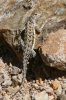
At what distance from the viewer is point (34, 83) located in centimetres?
608

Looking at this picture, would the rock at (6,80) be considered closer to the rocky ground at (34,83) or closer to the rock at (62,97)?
the rocky ground at (34,83)

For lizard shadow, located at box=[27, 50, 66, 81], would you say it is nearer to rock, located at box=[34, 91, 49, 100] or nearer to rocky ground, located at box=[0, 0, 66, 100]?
rocky ground, located at box=[0, 0, 66, 100]

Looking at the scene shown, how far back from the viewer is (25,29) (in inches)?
246

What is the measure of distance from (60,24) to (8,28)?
95 centimetres

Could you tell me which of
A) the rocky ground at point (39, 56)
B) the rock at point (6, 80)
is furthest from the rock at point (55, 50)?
the rock at point (6, 80)

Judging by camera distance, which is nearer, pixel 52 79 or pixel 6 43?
pixel 52 79

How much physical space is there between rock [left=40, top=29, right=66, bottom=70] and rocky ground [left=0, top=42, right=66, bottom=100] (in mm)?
362

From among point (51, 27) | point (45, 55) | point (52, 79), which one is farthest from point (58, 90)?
point (51, 27)

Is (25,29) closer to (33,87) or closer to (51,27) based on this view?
(51,27)

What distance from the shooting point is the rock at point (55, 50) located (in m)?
5.58

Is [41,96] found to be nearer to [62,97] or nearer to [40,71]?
[62,97]

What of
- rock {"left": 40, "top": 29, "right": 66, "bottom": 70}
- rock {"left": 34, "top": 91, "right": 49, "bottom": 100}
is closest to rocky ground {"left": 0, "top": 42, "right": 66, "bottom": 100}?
rock {"left": 34, "top": 91, "right": 49, "bottom": 100}

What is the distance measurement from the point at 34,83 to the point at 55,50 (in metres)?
0.78

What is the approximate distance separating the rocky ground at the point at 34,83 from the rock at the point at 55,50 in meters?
0.36
